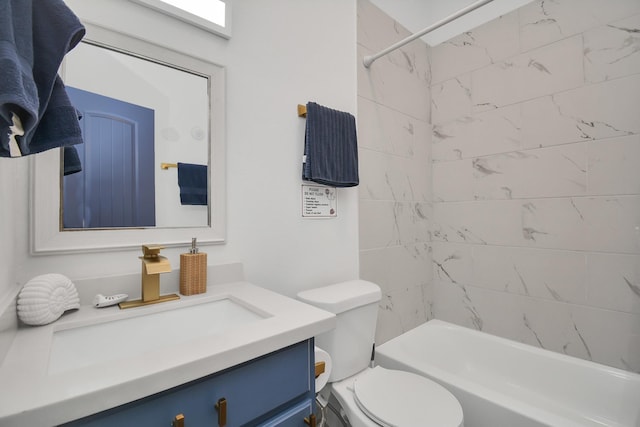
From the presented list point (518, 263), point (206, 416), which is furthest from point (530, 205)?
point (206, 416)

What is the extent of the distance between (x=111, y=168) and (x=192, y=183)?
0.83ft

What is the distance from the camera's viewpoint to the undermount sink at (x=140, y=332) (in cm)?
71

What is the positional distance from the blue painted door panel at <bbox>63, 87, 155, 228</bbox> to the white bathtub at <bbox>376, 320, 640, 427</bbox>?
4.62 ft

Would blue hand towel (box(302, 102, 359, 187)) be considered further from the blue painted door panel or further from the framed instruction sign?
the blue painted door panel

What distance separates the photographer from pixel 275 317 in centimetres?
79

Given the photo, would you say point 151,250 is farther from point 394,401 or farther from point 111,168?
point 394,401

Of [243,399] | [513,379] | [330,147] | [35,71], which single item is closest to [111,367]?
[243,399]

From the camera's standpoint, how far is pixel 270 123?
1329 millimetres

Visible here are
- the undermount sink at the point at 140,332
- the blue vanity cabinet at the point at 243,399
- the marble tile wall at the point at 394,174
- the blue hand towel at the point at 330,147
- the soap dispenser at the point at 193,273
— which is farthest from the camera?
the marble tile wall at the point at 394,174

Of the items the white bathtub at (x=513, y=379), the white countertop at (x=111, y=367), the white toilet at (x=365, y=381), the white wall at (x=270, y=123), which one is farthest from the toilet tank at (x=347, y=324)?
the white countertop at (x=111, y=367)

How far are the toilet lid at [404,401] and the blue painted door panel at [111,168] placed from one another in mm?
1024

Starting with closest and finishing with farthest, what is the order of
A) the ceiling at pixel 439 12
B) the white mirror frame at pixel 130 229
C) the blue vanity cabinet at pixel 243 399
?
1. the blue vanity cabinet at pixel 243 399
2. the white mirror frame at pixel 130 229
3. the ceiling at pixel 439 12

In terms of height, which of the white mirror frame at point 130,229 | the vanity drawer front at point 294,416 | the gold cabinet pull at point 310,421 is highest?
the white mirror frame at point 130,229

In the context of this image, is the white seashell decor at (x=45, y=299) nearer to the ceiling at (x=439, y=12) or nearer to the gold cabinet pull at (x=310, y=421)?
the gold cabinet pull at (x=310, y=421)
